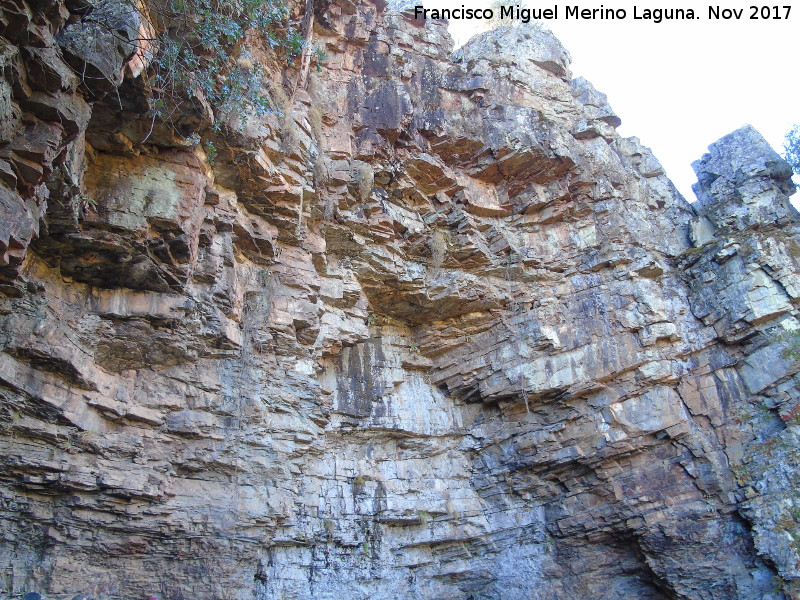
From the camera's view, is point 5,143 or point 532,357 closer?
point 5,143

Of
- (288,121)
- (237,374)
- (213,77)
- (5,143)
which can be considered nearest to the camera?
(5,143)

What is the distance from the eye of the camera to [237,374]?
10.6 metres

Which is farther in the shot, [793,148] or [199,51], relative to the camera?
[793,148]

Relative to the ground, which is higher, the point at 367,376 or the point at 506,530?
the point at 367,376

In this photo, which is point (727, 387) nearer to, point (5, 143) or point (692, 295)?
point (692, 295)

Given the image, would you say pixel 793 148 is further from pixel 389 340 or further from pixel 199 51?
pixel 199 51

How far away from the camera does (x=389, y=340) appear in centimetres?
1387

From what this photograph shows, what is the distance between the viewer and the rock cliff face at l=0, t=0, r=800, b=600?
27.4ft

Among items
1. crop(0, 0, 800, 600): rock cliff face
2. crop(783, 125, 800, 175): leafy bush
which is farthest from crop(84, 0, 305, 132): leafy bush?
crop(783, 125, 800, 175): leafy bush

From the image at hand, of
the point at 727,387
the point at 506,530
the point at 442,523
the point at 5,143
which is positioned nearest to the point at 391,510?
the point at 442,523

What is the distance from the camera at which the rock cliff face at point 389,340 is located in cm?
835

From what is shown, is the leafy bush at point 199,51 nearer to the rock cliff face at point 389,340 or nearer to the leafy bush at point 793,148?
the rock cliff face at point 389,340

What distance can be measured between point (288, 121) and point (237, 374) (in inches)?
189

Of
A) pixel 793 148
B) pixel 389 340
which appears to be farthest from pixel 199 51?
pixel 793 148
